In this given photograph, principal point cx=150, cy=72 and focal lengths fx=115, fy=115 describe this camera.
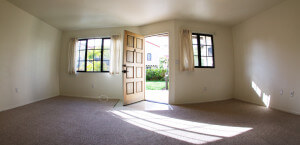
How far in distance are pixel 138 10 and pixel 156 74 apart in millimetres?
6159

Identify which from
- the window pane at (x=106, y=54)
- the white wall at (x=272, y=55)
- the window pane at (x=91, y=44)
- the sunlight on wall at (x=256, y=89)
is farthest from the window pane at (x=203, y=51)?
the window pane at (x=91, y=44)

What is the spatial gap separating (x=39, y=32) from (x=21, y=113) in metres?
2.54

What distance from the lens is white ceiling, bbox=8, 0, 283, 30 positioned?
272 centimetres

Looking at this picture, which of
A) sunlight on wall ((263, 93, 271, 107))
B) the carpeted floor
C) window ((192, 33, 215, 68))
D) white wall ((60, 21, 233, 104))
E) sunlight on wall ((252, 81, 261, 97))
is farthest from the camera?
window ((192, 33, 215, 68))

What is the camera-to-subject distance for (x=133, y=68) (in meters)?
3.52

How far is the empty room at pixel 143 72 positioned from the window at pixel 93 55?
4 centimetres

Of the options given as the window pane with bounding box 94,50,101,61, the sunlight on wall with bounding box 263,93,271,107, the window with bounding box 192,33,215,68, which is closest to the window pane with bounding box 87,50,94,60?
the window pane with bounding box 94,50,101,61

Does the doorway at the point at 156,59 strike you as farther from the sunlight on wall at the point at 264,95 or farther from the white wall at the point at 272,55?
the sunlight on wall at the point at 264,95

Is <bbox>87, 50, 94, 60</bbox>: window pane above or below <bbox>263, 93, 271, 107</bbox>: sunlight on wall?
above

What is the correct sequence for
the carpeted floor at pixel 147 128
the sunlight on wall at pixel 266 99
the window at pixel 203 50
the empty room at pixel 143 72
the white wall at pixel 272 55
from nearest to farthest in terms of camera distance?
1. the carpeted floor at pixel 147 128
2. the empty room at pixel 143 72
3. the white wall at pixel 272 55
4. the sunlight on wall at pixel 266 99
5. the window at pixel 203 50

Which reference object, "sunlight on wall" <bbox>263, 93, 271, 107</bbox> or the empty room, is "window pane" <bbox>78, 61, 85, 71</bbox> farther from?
"sunlight on wall" <bbox>263, 93, 271, 107</bbox>

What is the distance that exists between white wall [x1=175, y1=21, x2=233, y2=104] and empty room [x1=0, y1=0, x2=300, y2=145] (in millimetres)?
33

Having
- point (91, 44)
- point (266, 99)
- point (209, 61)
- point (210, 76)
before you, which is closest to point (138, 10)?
point (91, 44)

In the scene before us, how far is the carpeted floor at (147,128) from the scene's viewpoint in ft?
5.03
